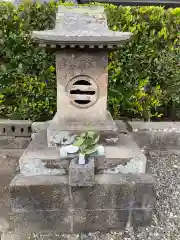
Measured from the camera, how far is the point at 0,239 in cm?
272

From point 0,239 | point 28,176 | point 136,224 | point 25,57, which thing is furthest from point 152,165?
point 25,57

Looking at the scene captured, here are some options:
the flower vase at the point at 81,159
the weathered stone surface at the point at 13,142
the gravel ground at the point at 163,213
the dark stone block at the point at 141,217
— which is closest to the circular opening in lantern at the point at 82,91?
the flower vase at the point at 81,159

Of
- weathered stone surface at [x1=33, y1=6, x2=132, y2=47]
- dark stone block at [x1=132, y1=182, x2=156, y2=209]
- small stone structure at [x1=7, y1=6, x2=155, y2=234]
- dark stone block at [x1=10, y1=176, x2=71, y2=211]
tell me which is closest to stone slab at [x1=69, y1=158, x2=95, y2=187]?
small stone structure at [x1=7, y1=6, x2=155, y2=234]

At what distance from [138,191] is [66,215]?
81 centimetres

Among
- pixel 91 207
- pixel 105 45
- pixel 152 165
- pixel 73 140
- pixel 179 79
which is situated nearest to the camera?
pixel 105 45

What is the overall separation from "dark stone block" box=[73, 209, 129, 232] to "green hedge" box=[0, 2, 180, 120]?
1.99 meters

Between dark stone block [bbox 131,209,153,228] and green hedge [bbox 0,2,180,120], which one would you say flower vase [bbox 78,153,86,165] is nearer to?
dark stone block [bbox 131,209,153,228]

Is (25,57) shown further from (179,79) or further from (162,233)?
(162,233)

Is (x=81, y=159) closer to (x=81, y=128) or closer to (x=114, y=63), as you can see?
(x=81, y=128)

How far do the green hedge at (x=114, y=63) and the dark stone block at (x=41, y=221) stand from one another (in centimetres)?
195

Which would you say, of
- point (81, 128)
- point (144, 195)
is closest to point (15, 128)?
point (81, 128)

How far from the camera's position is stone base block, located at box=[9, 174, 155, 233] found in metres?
2.72

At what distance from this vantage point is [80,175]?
262 cm

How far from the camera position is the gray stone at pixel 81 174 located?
2602 millimetres
